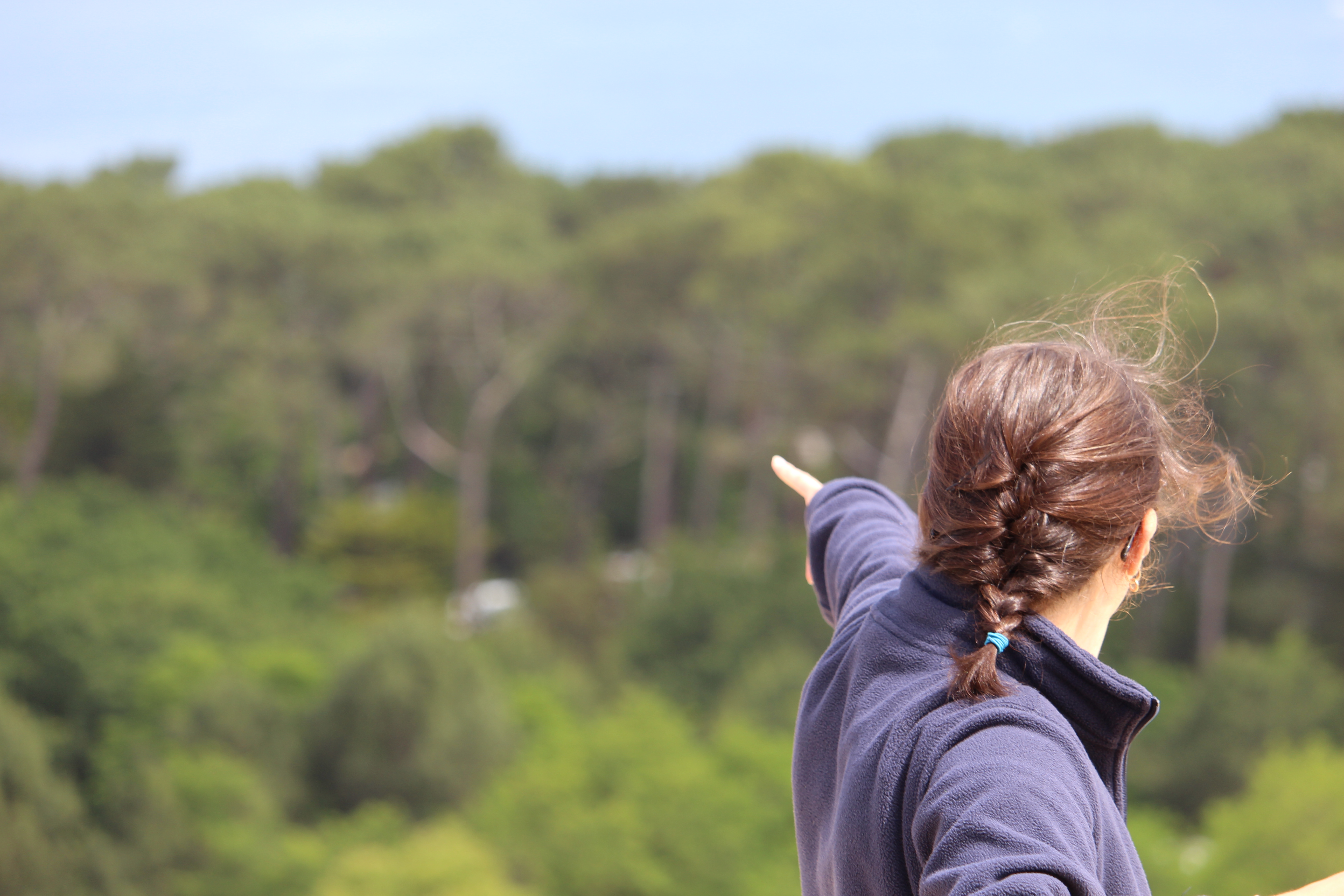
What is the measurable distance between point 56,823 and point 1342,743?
11.2 m

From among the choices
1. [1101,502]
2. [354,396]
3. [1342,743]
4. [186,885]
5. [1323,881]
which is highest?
[1101,502]

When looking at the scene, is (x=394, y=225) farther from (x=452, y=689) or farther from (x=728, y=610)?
(x=452, y=689)

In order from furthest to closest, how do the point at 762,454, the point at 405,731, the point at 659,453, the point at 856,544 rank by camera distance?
the point at 659,453
the point at 762,454
the point at 405,731
the point at 856,544

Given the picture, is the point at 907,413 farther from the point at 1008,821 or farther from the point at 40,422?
the point at 1008,821

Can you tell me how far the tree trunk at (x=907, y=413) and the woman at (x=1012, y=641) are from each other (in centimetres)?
1530

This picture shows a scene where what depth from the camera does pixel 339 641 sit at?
1359 centimetres

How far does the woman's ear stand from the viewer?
72 cm

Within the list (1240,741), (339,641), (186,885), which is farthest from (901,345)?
(186,885)

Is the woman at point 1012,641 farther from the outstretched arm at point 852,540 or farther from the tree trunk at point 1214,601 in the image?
the tree trunk at point 1214,601

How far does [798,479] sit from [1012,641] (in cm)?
40

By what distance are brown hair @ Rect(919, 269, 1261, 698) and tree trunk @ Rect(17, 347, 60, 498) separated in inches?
732

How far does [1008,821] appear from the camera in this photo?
603 millimetres

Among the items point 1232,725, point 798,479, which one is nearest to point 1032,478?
point 798,479

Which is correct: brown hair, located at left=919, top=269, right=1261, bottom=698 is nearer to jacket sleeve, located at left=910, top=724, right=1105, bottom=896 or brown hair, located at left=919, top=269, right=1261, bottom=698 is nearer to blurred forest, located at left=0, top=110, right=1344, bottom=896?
jacket sleeve, located at left=910, top=724, right=1105, bottom=896
